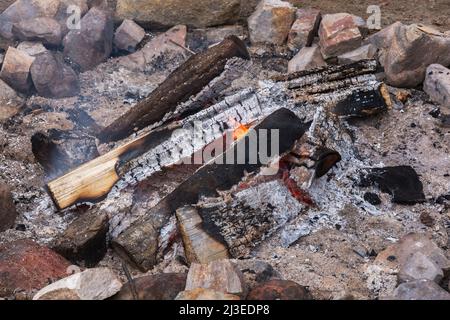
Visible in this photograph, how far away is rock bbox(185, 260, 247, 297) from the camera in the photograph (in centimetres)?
231

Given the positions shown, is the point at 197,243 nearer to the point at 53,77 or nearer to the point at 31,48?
the point at 53,77

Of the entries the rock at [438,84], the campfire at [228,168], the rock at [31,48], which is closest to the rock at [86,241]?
the campfire at [228,168]

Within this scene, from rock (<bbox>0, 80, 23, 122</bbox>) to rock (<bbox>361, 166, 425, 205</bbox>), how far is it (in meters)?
2.67

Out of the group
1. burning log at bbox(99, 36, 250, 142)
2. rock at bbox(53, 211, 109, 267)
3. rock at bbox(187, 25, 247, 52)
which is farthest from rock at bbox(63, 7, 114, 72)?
rock at bbox(53, 211, 109, 267)

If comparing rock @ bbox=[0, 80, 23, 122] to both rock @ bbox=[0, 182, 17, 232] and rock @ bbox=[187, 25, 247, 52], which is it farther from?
rock @ bbox=[187, 25, 247, 52]

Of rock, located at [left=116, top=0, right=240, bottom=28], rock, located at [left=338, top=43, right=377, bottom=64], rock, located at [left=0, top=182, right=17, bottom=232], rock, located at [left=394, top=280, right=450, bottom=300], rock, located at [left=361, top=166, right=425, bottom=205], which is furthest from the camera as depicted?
rock, located at [left=116, top=0, right=240, bottom=28]

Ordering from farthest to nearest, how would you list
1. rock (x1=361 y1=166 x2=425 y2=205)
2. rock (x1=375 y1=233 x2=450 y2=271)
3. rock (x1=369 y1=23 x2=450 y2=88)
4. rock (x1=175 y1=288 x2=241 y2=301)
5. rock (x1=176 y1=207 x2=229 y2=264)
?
rock (x1=369 y1=23 x2=450 y2=88) → rock (x1=361 y1=166 x2=425 y2=205) → rock (x1=176 y1=207 x2=229 y2=264) → rock (x1=375 y1=233 x2=450 y2=271) → rock (x1=175 y1=288 x2=241 y2=301)

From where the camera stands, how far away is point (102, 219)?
9.59 feet

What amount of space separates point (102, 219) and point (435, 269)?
1795 mm

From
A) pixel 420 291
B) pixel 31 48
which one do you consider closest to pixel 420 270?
pixel 420 291

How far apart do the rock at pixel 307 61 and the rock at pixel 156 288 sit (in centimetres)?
246

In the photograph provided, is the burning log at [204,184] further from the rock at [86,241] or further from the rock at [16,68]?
the rock at [16,68]

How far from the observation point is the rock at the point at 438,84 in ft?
12.6

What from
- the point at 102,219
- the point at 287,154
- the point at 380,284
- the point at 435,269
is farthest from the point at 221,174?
the point at 435,269
